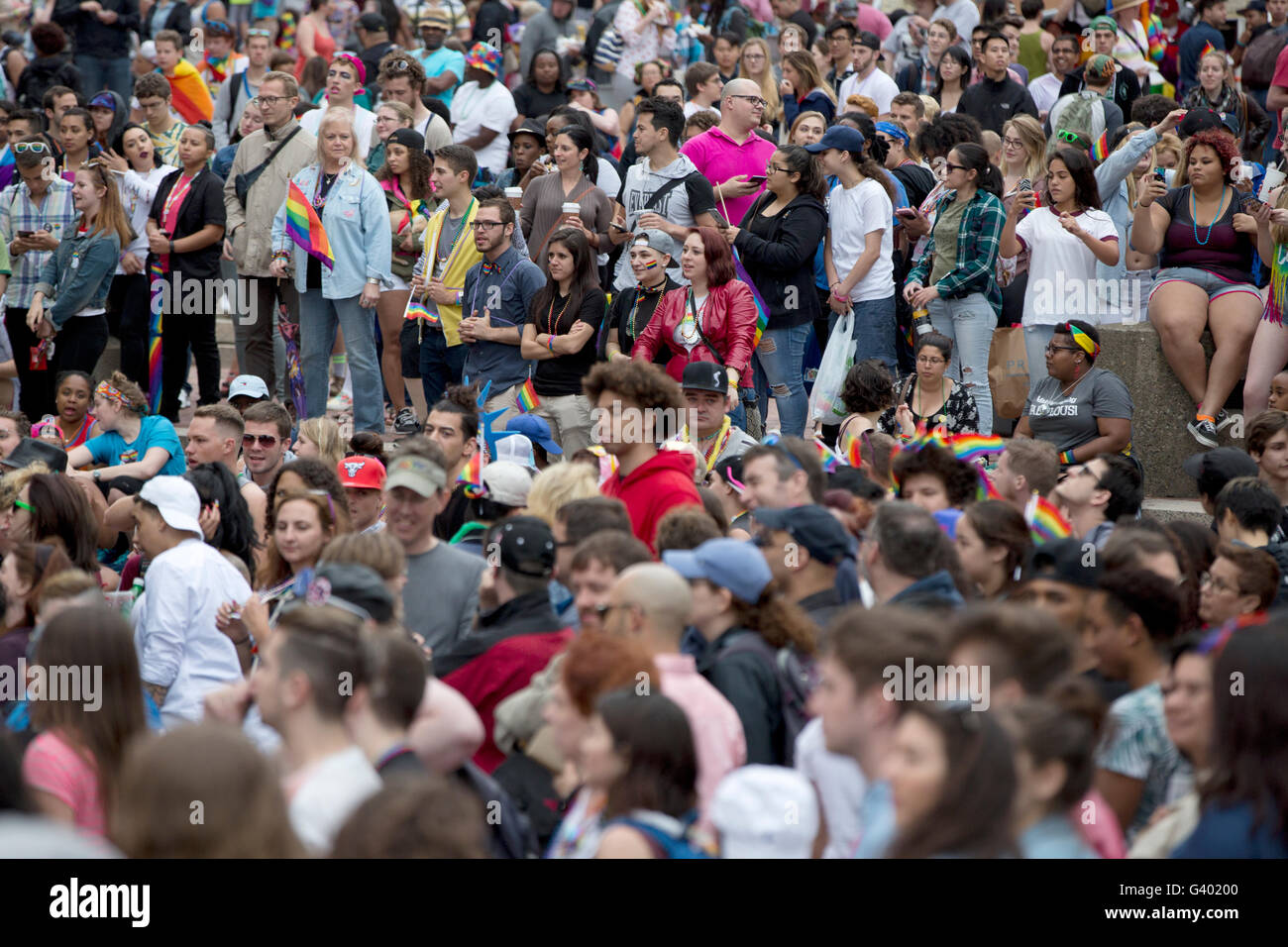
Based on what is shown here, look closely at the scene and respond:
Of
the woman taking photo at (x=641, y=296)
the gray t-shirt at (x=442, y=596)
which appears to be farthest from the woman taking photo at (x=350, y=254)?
the gray t-shirt at (x=442, y=596)

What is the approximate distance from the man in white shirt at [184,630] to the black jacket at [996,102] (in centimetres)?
820

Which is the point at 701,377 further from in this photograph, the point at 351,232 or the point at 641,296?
the point at 351,232

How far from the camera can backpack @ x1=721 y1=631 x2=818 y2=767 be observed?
430cm

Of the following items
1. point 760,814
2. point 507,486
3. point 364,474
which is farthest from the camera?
point 364,474

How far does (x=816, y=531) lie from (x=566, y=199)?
5.65 m

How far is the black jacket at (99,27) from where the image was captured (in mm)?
14938

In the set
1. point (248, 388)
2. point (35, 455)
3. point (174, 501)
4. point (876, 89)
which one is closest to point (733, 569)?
point (174, 501)

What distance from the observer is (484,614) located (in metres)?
5.02

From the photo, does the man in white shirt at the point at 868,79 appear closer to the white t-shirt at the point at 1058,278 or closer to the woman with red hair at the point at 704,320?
the white t-shirt at the point at 1058,278

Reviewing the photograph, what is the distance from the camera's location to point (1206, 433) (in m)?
8.69

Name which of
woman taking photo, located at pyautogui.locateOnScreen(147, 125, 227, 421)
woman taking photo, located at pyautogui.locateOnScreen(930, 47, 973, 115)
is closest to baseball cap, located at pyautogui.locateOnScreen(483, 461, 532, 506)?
woman taking photo, located at pyautogui.locateOnScreen(147, 125, 227, 421)

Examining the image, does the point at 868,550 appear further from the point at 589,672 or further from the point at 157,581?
the point at 157,581
